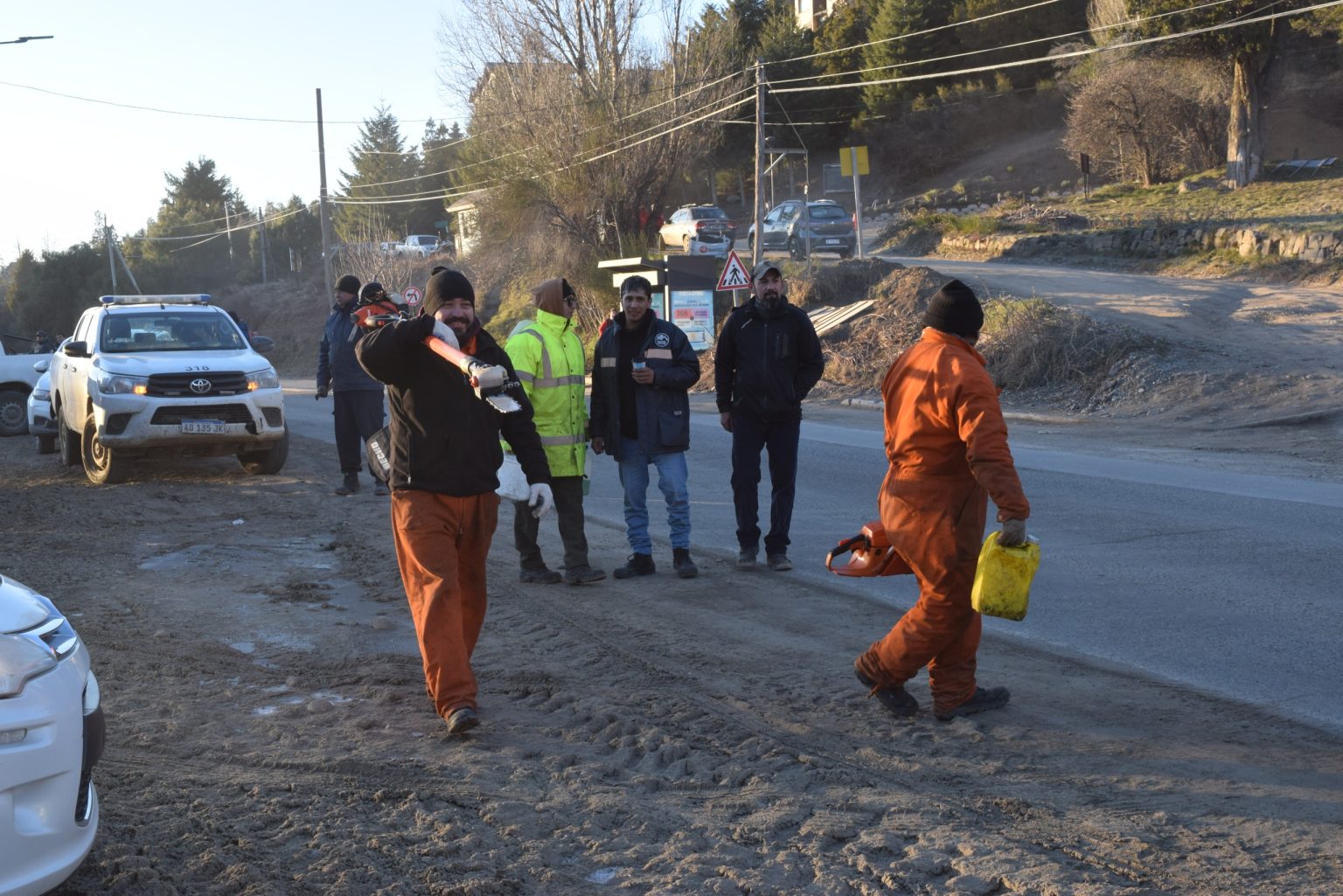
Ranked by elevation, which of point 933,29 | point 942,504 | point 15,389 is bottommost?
point 15,389

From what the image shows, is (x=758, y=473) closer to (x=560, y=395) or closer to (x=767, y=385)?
(x=767, y=385)

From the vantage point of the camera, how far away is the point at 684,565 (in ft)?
28.0

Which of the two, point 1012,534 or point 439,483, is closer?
point 1012,534

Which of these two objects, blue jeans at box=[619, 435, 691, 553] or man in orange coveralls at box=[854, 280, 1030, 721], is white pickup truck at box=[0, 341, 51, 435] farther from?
man in orange coveralls at box=[854, 280, 1030, 721]

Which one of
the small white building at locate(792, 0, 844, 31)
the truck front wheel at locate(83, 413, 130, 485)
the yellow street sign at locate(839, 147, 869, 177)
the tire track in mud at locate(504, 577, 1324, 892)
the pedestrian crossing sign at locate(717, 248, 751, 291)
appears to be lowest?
the tire track in mud at locate(504, 577, 1324, 892)

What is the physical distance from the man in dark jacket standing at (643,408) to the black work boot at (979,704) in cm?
316

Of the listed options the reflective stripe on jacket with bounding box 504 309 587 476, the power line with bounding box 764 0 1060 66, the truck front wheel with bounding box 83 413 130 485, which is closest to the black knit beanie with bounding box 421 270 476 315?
the reflective stripe on jacket with bounding box 504 309 587 476

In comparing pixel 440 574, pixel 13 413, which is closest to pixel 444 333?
pixel 440 574

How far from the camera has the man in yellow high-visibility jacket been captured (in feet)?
26.2

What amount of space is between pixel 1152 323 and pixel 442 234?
5944cm

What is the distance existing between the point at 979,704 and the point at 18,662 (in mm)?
3746

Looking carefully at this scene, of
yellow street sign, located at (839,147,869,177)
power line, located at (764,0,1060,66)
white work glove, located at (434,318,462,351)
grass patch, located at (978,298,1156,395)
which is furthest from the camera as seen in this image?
power line, located at (764,0,1060,66)

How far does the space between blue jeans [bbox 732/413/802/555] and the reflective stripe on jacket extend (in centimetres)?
111

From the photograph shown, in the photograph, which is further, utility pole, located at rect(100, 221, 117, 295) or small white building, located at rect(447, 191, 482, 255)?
utility pole, located at rect(100, 221, 117, 295)
